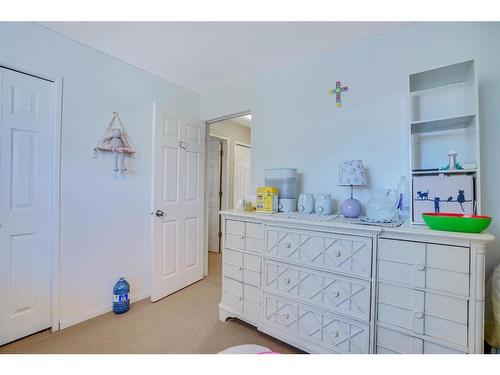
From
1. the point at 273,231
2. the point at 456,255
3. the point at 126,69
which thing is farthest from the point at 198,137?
the point at 456,255

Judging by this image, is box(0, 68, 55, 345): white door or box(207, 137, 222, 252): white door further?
box(207, 137, 222, 252): white door

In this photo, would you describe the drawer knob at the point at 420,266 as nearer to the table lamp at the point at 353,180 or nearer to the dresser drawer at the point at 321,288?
the dresser drawer at the point at 321,288

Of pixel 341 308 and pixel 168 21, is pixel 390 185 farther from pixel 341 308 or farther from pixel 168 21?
pixel 168 21

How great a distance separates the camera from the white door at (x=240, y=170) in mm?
4305

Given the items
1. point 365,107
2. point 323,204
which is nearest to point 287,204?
point 323,204

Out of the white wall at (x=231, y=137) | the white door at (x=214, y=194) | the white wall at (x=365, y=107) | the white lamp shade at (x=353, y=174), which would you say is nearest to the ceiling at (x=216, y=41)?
the white wall at (x=365, y=107)

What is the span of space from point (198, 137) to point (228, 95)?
615 millimetres

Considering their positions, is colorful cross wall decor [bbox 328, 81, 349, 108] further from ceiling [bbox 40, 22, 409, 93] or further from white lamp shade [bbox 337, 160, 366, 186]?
white lamp shade [bbox 337, 160, 366, 186]

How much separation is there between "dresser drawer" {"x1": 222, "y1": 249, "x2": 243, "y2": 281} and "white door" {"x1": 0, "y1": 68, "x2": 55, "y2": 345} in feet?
4.57

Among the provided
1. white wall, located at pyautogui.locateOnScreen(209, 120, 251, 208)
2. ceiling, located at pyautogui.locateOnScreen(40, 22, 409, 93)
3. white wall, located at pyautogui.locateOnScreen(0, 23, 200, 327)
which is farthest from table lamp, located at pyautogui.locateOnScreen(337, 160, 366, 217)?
white wall, located at pyautogui.locateOnScreen(209, 120, 251, 208)

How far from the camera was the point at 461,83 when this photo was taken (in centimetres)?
148

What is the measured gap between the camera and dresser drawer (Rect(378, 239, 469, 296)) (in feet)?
3.66

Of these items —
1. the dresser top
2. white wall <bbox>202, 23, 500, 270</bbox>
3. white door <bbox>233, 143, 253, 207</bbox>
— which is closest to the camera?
the dresser top

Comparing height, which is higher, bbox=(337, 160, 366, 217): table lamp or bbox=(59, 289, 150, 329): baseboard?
bbox=(337, 160, 366, 217): table lamp
